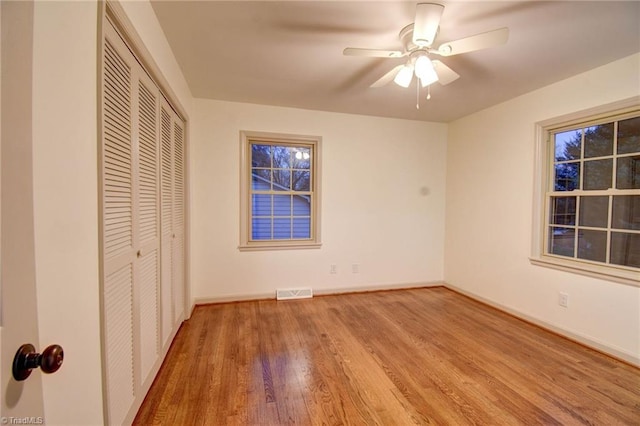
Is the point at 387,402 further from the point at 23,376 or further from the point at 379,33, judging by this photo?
the point at 379,33

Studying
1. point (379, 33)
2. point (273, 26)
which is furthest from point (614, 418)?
point (273, 26)

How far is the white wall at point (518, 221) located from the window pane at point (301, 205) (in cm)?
216

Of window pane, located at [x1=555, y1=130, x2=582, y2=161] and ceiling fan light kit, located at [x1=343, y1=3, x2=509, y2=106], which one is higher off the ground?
ceiling fan light kit, located at [x1=343, y1=3, x2=509, y2=106]

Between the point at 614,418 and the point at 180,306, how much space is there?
339 cm

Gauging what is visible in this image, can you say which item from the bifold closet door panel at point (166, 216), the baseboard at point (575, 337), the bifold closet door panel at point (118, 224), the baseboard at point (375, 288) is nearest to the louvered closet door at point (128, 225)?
the bifold closet door panel at point (118, 224)

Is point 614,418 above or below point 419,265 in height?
below

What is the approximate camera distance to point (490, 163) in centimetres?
345

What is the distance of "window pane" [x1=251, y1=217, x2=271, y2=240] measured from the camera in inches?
143

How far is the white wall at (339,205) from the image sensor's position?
3344 mm

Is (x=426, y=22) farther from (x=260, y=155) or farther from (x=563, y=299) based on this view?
(x=563, y=299)

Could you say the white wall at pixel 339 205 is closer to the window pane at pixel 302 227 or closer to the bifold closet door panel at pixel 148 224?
the window pane at pixel 302 227

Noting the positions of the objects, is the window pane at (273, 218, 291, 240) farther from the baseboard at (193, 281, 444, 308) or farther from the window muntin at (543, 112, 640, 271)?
the window muntin at (543, 112, 640, 271)

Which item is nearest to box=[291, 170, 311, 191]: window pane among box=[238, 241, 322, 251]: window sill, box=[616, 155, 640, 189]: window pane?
box=[238, 241, 322, 251]: window sill

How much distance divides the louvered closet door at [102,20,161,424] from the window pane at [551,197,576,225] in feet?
12.4
